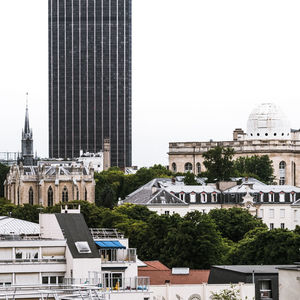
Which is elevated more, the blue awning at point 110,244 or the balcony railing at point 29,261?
the blue awning at point 110,244

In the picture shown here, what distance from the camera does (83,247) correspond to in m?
61.6

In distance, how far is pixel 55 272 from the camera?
202 ft

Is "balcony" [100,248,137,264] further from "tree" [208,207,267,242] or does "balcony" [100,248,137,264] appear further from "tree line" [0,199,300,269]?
"tree" [208,207,267,242]

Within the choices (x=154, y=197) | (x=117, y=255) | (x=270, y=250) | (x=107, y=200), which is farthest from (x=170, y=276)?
(x=107, y=200)

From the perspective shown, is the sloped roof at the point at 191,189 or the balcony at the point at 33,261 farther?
the sloped roof at the point at 191,189

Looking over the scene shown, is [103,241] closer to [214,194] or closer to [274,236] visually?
[274,236]

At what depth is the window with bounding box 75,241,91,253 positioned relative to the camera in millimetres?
61203

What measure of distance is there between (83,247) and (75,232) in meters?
1.93

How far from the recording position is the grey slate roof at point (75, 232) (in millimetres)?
61062

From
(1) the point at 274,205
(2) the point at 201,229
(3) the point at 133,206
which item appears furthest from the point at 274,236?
(1) the point at 274,205

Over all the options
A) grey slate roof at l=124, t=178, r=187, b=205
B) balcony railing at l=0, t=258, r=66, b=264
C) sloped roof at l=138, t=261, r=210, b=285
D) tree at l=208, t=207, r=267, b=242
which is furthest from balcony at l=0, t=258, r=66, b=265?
grey slate roof at l=124, t=178, r=187, b=205

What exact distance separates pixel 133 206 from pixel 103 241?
91.8 metres

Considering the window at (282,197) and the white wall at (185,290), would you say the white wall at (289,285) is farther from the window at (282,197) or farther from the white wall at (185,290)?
the window at (282,197)

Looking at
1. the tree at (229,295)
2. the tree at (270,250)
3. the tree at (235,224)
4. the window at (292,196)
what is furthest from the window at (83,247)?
the window at (292,196)
